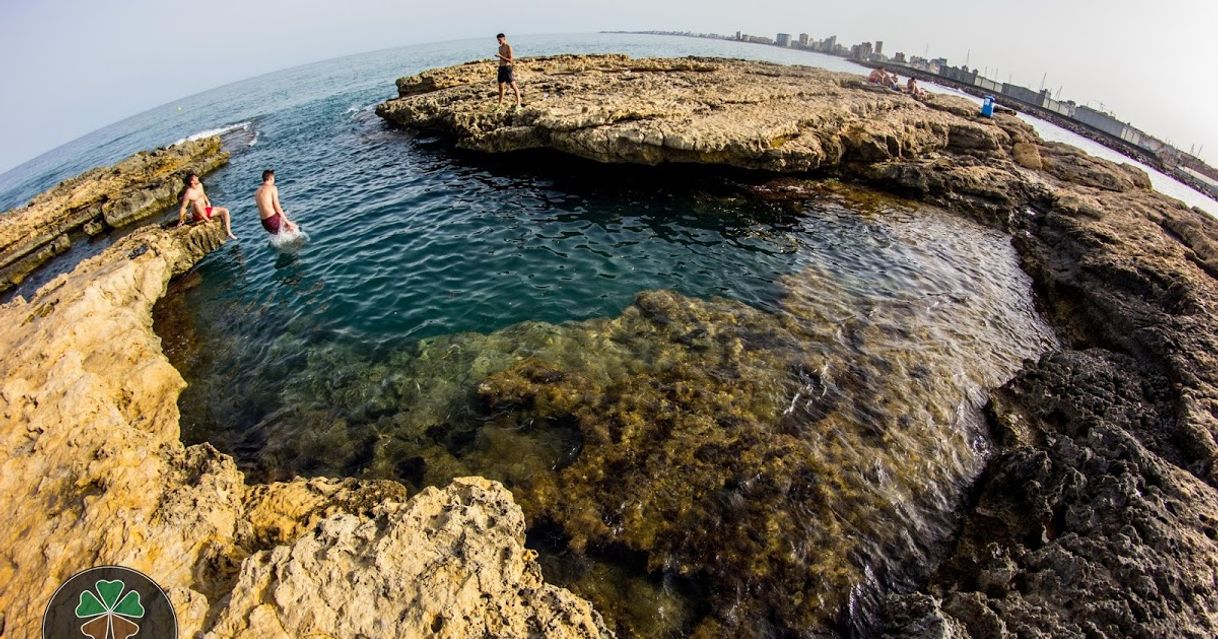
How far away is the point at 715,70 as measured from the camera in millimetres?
26469

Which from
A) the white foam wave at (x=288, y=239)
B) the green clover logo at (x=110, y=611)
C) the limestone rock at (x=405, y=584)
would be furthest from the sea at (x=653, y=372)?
the green clover logo at (x=110, y=611)

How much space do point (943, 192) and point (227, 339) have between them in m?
19.6

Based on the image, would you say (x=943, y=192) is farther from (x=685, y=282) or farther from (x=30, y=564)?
(x=30, y=564)

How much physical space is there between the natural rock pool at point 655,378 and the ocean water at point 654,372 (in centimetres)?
4

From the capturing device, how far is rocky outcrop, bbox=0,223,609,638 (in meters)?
3.61

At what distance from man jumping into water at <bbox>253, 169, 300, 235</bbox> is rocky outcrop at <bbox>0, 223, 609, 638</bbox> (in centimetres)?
801

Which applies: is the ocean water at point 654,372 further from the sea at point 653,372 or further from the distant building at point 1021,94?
the distant building at point 1021,94

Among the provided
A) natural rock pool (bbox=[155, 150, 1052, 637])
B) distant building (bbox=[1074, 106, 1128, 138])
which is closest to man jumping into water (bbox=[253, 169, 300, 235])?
natural rock pool (bbox=[155, 150, 1052, 637])

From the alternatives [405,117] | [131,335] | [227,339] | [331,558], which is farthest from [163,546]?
[405,117]

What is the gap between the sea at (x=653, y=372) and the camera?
5422 millimetres

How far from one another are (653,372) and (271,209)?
40.0 feet

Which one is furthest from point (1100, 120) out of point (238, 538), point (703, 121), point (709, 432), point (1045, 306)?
point (238, 538)

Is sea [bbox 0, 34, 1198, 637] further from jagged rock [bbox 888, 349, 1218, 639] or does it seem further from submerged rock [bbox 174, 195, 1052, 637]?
jagged rock [bbox 888, 349, 1218, 639]

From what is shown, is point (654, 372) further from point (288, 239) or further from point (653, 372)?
point (288, 239)
